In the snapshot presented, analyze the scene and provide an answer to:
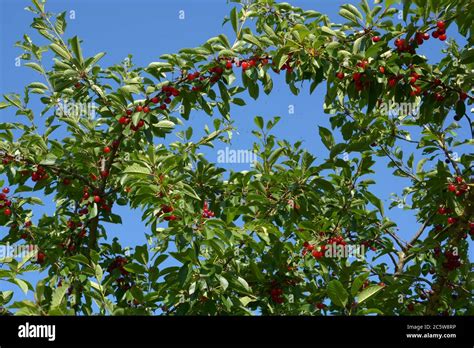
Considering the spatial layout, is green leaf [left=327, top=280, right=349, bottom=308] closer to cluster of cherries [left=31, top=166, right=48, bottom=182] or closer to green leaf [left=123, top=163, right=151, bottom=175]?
green leaf [left=123, top=163, right=151, bottom=175]

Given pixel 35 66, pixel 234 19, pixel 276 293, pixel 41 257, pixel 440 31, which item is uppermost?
pixel 35 66

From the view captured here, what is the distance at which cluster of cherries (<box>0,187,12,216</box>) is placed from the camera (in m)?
5.25

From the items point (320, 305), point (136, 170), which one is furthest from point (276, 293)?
point (136, 170)

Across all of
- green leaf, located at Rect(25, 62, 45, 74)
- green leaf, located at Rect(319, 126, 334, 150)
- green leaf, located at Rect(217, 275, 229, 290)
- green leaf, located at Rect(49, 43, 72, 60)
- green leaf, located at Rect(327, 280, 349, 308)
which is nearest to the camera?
green leaf, located at Rect(327, 280, 349, 308)

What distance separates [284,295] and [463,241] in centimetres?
195

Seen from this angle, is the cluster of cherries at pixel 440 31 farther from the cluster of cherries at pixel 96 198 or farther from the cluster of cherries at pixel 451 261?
the cluster of cherries at pixel 96 198

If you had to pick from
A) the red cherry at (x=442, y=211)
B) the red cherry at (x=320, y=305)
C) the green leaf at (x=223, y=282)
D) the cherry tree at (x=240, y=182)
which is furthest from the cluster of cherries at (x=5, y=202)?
the red cherry at (x=442, y=211)

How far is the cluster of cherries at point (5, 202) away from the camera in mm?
5246

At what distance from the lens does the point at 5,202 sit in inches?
208

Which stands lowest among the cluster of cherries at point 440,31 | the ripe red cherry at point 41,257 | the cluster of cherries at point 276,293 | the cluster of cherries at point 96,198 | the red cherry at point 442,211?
the cluster of cherries at point 276,293

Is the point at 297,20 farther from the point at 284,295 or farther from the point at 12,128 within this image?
the point at 12,128

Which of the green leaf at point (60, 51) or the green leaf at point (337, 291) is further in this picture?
the green leaf at point (60, 51)

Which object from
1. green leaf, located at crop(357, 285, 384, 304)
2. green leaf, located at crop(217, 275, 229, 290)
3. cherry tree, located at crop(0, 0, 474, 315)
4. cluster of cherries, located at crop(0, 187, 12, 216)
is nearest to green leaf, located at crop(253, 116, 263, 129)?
cherry tree, located at crop(0, 0, 474, 315)

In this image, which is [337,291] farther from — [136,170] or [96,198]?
[96,198]
